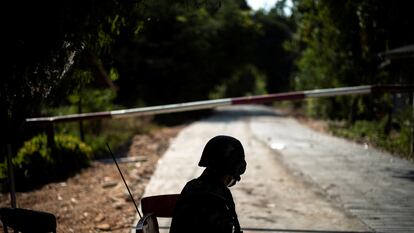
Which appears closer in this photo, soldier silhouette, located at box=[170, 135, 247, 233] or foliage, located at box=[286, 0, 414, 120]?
soldier silhouette, located at box=[170, 135, 247, 233]

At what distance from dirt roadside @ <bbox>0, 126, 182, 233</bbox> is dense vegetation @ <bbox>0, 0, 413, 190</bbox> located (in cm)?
150

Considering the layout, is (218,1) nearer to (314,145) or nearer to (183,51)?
(314,145)

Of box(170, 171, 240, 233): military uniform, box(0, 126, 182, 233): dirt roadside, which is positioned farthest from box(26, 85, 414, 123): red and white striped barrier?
box(170, 171, 240, 233): military uniform

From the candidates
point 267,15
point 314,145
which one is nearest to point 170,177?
point 314,145

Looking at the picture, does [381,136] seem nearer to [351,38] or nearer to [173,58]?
[351,38]

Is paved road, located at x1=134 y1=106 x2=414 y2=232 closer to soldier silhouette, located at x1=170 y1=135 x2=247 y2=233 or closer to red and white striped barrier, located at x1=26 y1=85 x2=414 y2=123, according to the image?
red and white striped barrier, located at x1=26 y1=85 x2=414 y2=123

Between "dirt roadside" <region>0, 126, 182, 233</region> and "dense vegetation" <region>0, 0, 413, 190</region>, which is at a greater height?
"dense vegetation" <region>0, 0, 413, 190</region>

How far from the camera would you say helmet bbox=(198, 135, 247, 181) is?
107 inches

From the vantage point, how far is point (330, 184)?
28.0ft

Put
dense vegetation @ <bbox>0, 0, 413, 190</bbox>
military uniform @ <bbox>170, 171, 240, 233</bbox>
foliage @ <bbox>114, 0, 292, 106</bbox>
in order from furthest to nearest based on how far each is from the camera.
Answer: foliage @ <bbox>114, 0, 292, 106</bbox>, dense vegetation @ <bbox>0, 0, 413, 190</bbox>, military uniform @ <bbox>170, 171, 240, 233</bbox>

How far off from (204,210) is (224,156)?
13.6 inches

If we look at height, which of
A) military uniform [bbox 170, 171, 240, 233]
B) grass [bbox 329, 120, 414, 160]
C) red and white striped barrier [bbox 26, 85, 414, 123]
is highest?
red and white striped barrier [bbox 26, 85, 414, 123]

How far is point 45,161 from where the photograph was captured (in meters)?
9.73

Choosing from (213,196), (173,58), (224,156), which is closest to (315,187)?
(224,156)
